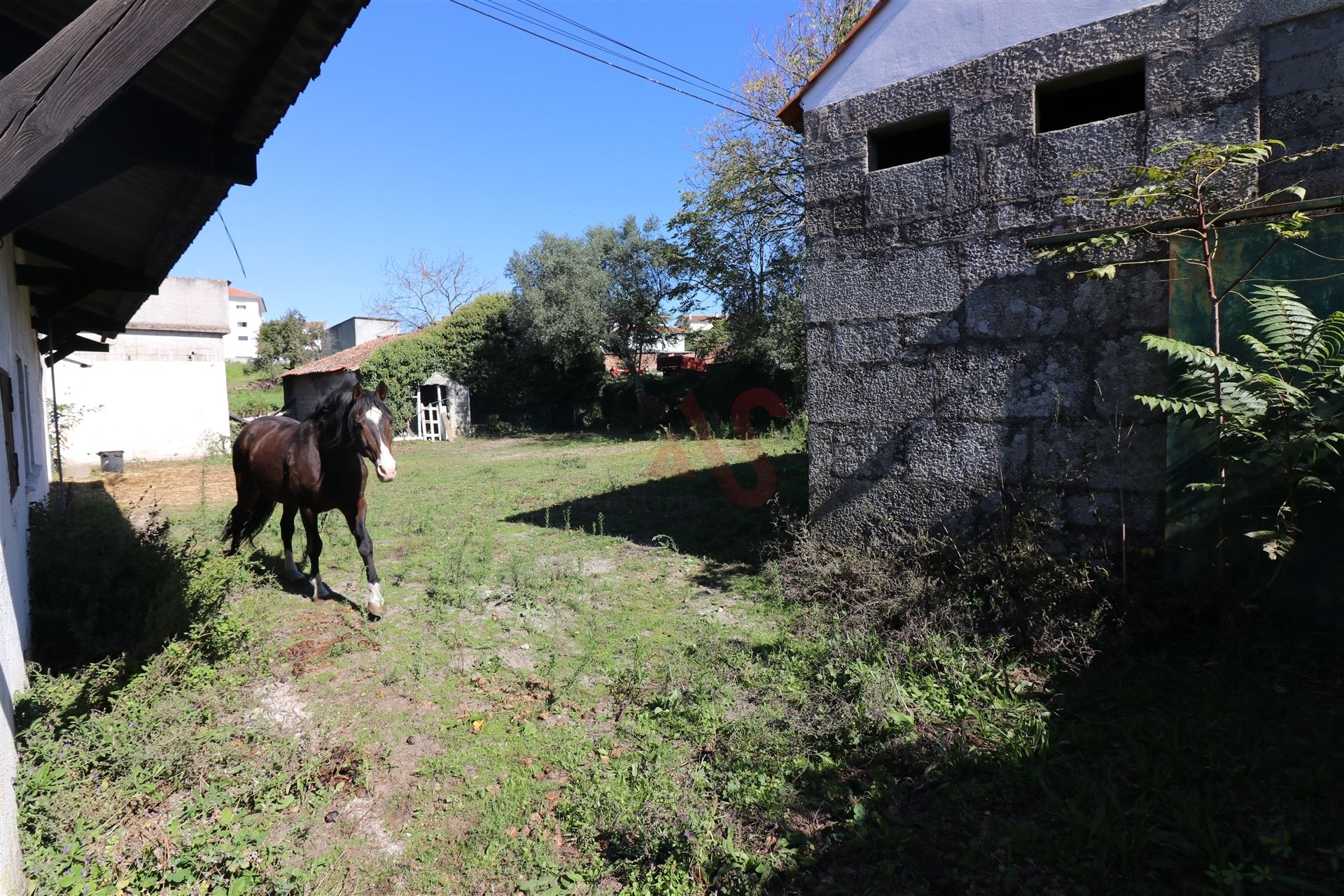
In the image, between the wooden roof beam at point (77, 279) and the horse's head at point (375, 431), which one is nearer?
the horse's head at point (375, 431)

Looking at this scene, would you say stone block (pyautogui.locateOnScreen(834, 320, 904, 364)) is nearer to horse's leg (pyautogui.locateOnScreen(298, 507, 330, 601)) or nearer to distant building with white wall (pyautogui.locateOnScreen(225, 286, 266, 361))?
horse's leg (pyautogui.locateOnScreen(298, 507, 330, 601))

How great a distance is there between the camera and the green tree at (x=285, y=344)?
139 ft

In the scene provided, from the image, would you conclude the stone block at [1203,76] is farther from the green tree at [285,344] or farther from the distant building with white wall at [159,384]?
the green tree at [285,344]

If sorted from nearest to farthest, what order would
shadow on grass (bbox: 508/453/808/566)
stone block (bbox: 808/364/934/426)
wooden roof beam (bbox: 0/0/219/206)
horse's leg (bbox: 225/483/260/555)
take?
wooden roof beam (bbox: 0/0/219/206) < stone block (bbox: 808/364/934/426) < horse's leg (bbox: 225/483/260/555) < shadow on grass (bbox: 508/453/808/566)

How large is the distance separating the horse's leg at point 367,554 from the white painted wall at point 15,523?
1913 millimetres

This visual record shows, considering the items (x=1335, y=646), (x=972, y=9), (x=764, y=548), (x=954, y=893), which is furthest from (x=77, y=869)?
(x=972, y=9)

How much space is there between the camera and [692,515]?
7969 millimetres

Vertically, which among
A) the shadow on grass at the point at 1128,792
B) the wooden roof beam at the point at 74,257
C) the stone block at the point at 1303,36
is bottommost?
the shadow on grass at the point at 1128,792

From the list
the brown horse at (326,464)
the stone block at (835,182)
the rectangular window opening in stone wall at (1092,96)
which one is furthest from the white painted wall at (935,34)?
the brown horse at (326,464)

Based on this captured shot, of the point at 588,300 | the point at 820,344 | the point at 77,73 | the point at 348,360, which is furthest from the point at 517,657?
the point at 348,360

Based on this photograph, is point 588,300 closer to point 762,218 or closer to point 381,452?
point 762,218

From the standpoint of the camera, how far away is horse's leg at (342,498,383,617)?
509 centimetres

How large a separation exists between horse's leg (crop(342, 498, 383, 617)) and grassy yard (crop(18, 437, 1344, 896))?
20 cm

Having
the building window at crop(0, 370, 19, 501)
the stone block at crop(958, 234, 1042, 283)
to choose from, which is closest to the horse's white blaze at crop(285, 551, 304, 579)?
the building window at crop(0, 370, 19, 501)
